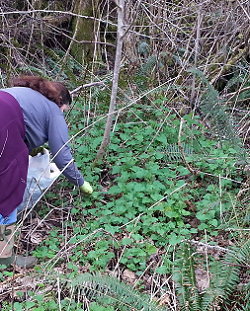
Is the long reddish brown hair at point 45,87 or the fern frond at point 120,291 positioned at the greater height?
the long reddish brown hair at point 45,87

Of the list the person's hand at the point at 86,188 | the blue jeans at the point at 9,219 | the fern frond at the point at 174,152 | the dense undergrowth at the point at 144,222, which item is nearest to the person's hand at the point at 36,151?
the dense undergrowth at the point at 144,222

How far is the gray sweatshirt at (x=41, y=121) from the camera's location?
2.86 meters

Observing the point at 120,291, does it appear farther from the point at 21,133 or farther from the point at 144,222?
the point at 21,133

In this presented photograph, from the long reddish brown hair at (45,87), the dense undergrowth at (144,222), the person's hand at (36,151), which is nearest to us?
the dense undergrowth at (144,222)

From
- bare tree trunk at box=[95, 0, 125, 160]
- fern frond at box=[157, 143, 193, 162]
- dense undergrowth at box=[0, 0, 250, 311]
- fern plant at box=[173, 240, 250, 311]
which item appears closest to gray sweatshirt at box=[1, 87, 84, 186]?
dense undergrowth at box=[0, 0, 250, 311]

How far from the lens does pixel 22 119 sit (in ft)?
9.21

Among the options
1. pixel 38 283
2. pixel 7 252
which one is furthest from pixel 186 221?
pixel 7 252

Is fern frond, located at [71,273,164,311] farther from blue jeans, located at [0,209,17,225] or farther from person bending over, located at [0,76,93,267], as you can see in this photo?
blue jeans, located at [0,209,17,225]

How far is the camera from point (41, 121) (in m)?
2.94

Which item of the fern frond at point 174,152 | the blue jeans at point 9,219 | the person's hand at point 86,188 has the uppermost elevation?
the fern frond at point 174,152

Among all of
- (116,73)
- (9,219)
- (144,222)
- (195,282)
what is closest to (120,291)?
(195,282)

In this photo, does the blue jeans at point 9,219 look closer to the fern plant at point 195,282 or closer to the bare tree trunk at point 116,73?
the bare tree trunk at point 116,73

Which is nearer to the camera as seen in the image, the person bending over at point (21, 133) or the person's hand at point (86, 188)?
the person bending over at point (21, 133)

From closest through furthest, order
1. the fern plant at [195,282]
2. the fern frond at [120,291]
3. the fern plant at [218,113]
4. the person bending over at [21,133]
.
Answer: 1. the fern plant at [195,282]
2. the fern frond at [120,291]
3. the fern plant at [218,113]
4. the person bending over at [21,133]
